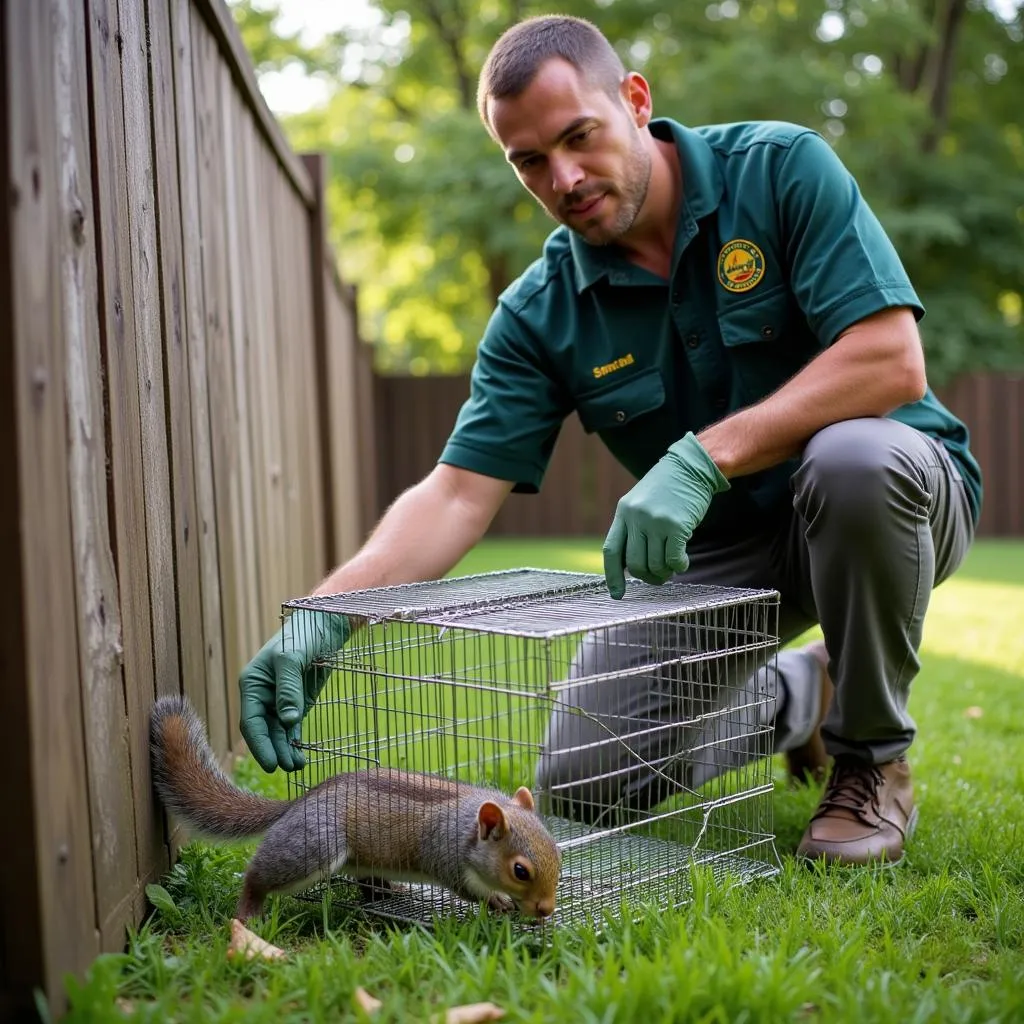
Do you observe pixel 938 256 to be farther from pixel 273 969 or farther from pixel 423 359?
pixel 273 969

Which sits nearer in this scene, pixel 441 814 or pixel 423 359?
pixel 441 814

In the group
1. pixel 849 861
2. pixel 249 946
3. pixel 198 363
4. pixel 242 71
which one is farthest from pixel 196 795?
pixel 242 71

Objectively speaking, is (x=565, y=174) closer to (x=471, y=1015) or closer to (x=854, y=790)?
(x=854, y=790)

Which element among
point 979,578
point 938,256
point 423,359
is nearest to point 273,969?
point 979,578

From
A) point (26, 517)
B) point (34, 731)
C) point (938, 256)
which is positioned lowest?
point (34, 731)

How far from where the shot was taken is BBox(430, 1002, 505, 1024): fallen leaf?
5.33 ft

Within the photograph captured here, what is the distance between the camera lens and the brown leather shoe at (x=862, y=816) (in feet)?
8.16

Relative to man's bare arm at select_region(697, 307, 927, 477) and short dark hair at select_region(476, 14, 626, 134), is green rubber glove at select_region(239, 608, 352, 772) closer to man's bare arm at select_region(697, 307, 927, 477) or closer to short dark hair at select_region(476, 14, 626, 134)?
man's bare arm at select_region(697, 307, 927, 477)

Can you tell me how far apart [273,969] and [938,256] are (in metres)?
16.2

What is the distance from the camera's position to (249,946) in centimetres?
190

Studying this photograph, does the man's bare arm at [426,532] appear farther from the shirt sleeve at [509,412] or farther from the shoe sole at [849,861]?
the shoe sole at [849,861]

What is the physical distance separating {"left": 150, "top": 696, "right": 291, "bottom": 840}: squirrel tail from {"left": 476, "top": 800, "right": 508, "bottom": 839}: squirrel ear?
1.16 feet

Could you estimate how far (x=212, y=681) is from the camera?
2.86m

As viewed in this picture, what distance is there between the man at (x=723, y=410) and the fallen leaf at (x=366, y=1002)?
73 centimetres
